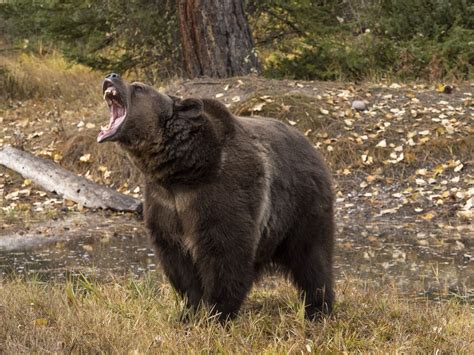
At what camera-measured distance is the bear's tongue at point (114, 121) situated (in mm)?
4891

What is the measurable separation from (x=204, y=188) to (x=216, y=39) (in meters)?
7.52

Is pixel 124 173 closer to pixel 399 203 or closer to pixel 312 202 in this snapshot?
pixel 399 203

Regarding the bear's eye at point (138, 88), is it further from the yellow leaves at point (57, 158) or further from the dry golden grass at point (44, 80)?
the dry golden grass at point (44, 80)

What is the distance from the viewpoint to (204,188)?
5.07 metres

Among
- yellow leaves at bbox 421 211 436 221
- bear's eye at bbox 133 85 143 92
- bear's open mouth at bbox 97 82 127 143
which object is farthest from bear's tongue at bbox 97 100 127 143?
yellow leaves at bbox 421 211 436 221

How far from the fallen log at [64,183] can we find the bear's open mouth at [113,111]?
16.0ft

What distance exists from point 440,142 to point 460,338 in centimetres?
601

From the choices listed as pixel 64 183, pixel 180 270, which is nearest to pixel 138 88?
pixel 180 270

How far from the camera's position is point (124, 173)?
11.2m

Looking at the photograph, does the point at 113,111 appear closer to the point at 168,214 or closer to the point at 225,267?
the point at 168,214

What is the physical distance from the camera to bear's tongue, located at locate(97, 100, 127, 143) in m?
4.89

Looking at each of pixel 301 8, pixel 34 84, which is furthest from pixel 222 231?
pixel 34 84

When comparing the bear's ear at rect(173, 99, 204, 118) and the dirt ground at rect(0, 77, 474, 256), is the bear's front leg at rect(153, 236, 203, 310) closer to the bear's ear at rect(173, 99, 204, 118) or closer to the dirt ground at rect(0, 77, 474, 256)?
the bear's ear at rect(173, 99, 204, 118)

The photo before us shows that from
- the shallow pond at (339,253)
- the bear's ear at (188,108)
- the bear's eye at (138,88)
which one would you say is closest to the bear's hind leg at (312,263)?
the bear's ear at (188,108)
